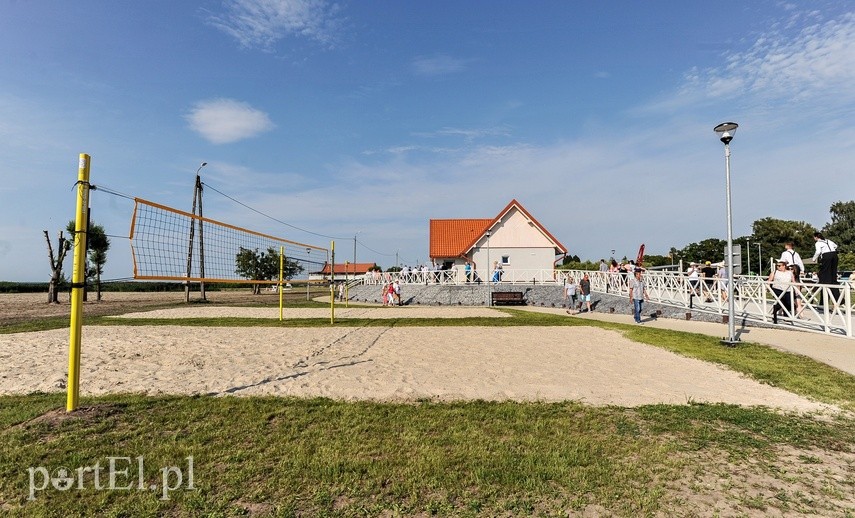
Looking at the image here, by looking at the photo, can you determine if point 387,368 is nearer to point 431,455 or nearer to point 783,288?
point 431,455

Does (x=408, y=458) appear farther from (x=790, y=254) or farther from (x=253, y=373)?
(x=790, y=254)

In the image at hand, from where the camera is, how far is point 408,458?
11.7ft

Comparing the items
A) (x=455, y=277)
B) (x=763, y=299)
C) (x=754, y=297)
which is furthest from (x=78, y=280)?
(x=455, y=277)

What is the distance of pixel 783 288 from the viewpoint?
37.7 feet

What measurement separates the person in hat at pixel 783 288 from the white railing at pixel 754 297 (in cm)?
4

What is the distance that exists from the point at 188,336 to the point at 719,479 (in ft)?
36.6

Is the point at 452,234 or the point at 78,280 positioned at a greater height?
the point at 452,234

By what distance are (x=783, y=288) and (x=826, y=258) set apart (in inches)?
51.0

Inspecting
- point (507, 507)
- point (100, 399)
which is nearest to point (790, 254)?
point (507, 507)

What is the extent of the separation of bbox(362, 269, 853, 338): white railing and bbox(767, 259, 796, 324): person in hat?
0.12ft

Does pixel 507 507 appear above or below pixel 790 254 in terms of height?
below

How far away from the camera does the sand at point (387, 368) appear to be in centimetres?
563

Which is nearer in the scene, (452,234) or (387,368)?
(387,368)

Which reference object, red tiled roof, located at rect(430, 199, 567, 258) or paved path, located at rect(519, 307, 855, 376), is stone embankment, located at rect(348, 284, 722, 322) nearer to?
paved path, located at rect(519, 307, 855, 376)
